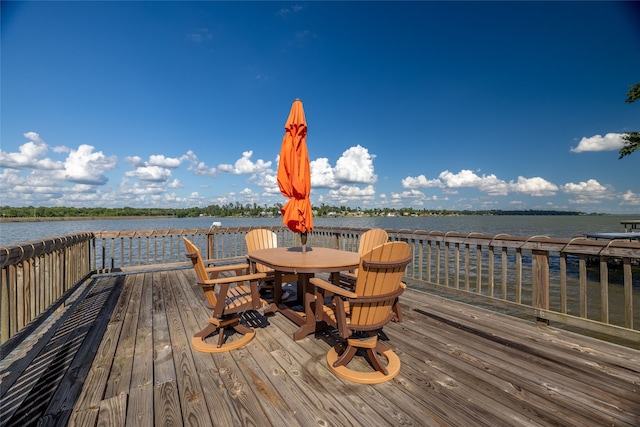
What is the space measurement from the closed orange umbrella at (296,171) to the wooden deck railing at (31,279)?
2.33m

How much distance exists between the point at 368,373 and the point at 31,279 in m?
3.28

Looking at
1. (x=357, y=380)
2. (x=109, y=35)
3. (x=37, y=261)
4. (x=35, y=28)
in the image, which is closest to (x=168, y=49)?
(x=109, y=35)

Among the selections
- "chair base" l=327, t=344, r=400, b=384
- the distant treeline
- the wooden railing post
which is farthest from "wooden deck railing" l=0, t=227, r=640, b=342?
the distant treeline

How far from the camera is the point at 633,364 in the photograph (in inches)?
84.0

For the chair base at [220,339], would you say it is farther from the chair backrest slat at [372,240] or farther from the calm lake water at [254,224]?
the calm lake water at [254,224]

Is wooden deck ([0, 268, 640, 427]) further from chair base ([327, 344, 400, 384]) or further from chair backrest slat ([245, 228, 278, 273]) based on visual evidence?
chair backrest slat ([245, 228, 278, 273])

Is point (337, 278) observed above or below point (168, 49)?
below

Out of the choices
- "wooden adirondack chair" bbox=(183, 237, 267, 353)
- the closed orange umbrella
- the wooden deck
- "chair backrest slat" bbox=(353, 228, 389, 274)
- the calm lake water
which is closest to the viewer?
the wooden deck

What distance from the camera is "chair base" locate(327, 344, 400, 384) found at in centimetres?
193

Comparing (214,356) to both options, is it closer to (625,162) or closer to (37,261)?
(37,261)

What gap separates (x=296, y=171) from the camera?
321cm

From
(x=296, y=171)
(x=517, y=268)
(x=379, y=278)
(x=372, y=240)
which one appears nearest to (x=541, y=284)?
(x=517, y=268)

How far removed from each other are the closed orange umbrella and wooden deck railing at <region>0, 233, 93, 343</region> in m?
2.33

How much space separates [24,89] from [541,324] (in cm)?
1521
